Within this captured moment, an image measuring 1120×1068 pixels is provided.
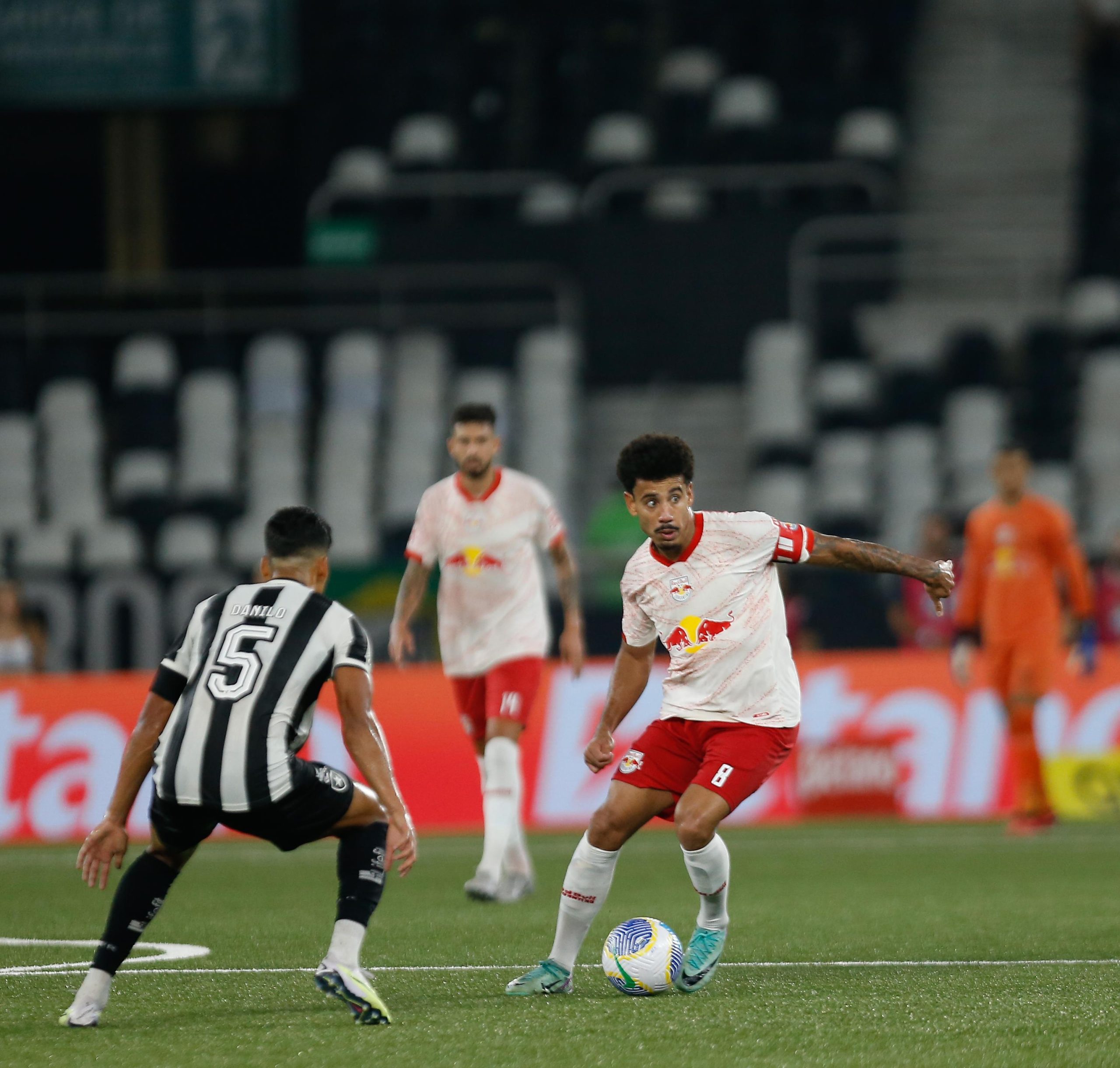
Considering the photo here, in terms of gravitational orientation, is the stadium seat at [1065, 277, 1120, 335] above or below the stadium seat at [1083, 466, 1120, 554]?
above

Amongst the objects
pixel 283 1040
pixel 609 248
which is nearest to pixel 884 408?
pixel 609 248

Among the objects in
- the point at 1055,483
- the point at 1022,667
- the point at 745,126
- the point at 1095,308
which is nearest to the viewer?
the point at 1022,667

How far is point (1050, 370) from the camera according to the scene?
1767cm

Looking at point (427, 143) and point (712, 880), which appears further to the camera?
point (427, 143)

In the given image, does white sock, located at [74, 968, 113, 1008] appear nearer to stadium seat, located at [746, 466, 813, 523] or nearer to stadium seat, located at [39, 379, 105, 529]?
stadium seat, located at [746, 466, 813, 523]

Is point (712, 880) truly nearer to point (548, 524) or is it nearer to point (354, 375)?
point (548, 524)

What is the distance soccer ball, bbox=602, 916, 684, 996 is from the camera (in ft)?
18.4

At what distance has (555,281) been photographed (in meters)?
18.8

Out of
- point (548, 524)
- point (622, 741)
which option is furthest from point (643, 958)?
point (622, 741)

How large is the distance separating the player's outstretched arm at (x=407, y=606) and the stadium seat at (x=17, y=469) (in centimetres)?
962

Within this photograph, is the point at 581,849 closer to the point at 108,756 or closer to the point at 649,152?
the point at 108,756

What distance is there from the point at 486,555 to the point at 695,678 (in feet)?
10.2

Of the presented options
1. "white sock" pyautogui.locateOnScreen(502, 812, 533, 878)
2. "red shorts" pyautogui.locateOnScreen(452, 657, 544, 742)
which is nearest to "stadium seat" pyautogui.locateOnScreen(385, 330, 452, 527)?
"red shorts" pyautogui.locateOnScreen(452, 657, 544, 742)

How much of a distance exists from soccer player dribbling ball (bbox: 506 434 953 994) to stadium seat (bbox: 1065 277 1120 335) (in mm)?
13061
